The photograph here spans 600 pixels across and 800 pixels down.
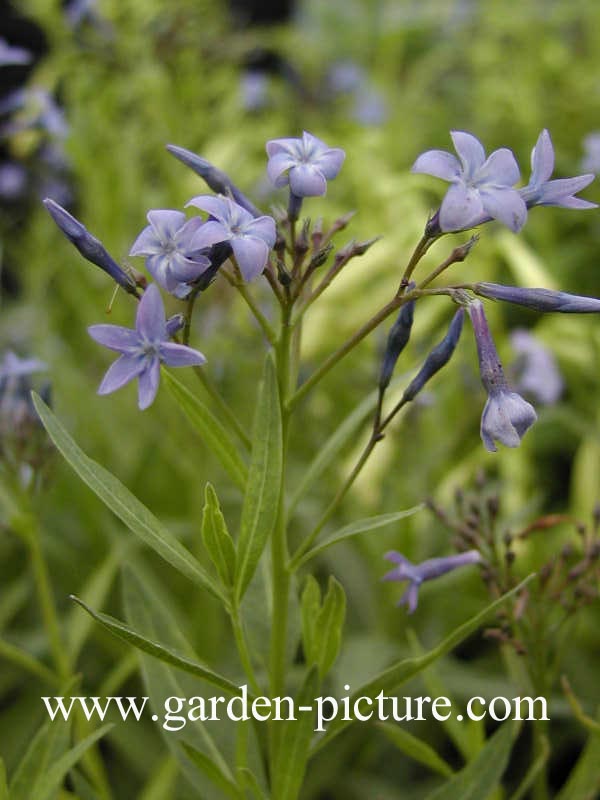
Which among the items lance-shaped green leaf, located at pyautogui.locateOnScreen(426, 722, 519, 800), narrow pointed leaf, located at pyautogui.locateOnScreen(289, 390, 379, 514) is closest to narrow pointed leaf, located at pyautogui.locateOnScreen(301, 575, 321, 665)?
narrow pointed leaf, located at pyautogui.locateOnScreen(289, 390, 379, 514)

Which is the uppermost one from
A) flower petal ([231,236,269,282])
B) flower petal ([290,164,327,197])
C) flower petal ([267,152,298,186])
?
flower petal ([267,152,298,186])

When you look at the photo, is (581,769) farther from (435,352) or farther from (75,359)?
(75,359)

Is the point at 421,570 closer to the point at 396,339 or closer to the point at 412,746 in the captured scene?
the point at 412,746

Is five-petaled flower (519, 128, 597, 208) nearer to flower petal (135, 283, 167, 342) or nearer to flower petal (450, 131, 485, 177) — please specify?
flower petal (450, 131, 485, 177)

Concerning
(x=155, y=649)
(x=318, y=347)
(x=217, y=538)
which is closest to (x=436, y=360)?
(x=217, y=538)

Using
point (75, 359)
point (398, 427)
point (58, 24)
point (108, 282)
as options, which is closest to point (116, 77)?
point (58, 24)
